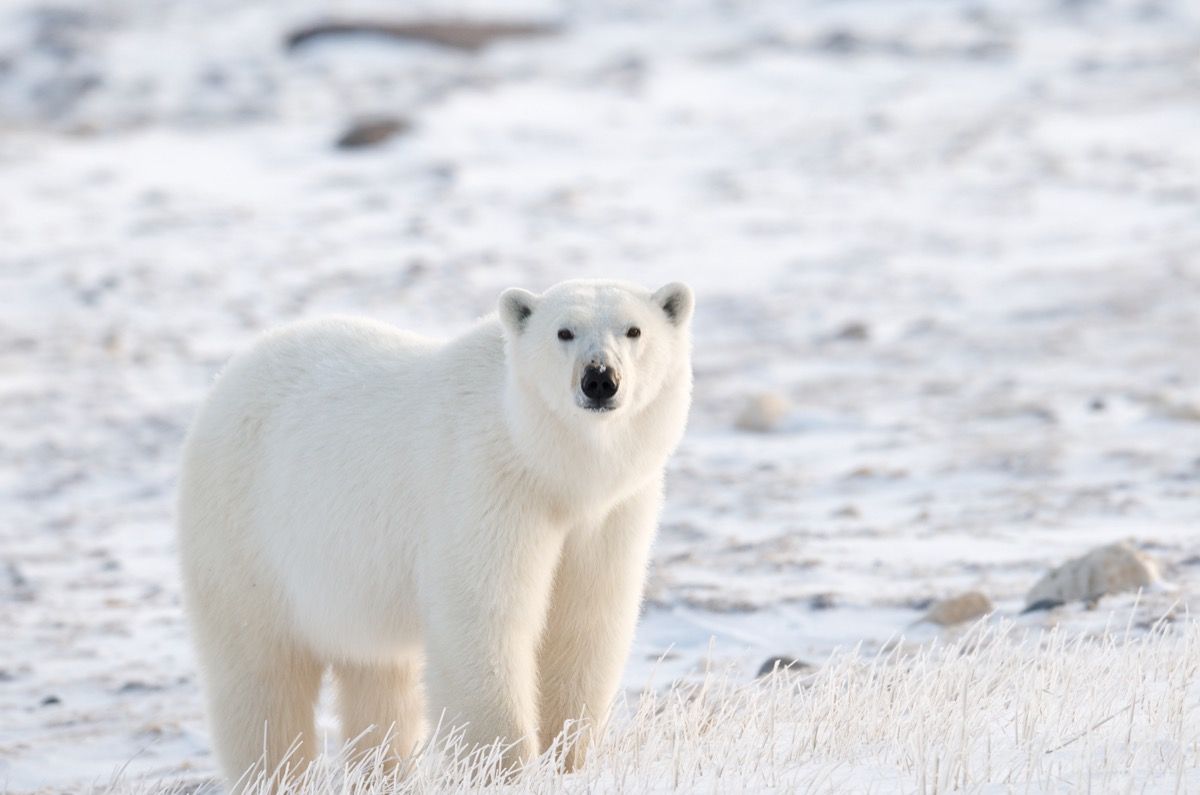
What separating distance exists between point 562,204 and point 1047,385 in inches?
261

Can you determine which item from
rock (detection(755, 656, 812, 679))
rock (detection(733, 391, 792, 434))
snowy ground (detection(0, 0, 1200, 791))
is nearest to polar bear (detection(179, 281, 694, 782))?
snowy ground (detection(0, 0, 1200, 791))

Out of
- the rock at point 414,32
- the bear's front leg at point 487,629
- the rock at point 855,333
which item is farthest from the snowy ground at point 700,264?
the bear's front leg at point 487,629

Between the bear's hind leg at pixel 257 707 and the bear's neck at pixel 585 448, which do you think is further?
the bear's hind leg at pixel 257 707

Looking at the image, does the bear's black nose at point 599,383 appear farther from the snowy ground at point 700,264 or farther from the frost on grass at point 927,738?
the snowy ground at point 700,264

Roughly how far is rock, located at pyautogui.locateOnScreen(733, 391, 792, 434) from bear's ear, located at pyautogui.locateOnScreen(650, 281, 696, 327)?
509 centimetres

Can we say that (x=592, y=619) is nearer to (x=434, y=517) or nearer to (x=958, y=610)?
(x=434, y=517)

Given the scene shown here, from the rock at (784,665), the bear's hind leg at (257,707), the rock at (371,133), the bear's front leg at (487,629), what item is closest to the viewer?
the bear's front leg at (487,629)

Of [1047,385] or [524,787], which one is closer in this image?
[524,787]

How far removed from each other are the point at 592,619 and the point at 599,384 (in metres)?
0.67

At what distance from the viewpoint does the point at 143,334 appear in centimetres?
1124

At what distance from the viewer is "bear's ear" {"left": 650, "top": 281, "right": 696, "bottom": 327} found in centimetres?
A: 371

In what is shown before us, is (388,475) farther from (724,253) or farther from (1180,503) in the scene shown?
(724,253)

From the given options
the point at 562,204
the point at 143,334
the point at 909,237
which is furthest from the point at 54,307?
the point at 909,237

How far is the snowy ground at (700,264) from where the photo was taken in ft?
19.6
